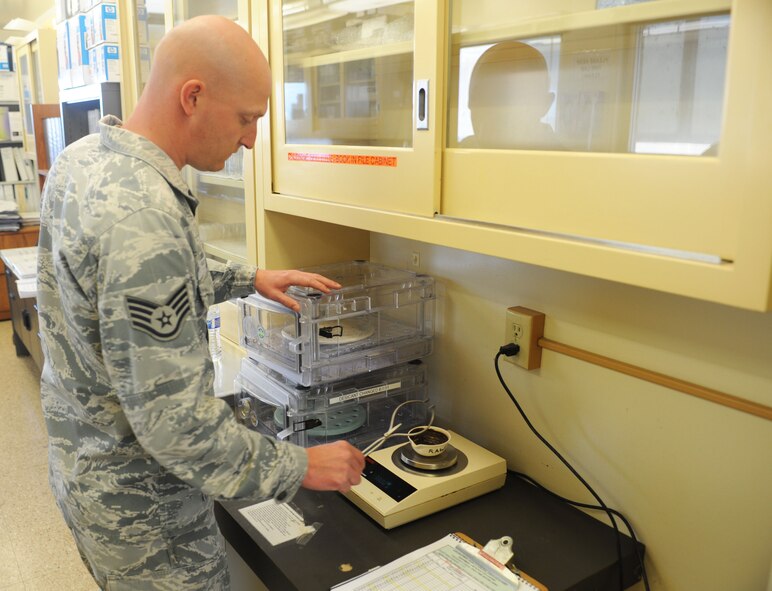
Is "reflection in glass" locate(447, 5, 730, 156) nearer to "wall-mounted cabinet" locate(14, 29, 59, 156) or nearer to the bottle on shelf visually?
the bottle on shelf

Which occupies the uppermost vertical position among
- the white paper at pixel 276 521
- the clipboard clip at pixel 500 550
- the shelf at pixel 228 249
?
the shelf at pixel 228 249

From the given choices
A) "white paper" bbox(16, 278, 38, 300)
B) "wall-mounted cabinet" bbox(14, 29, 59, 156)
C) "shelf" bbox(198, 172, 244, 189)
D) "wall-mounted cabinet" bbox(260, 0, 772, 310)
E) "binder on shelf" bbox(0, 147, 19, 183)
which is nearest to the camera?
"wall-mounted cabinet" bbox(260, 0, 772, 310)

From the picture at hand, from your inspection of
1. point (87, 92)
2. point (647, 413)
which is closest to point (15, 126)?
point (87, 92)

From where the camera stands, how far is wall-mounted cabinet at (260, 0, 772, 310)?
724 millimetres

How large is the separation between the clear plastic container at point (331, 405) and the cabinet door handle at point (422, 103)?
66cm

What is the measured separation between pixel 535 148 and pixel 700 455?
23.2 inches

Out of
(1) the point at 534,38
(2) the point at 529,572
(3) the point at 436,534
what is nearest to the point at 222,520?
(3) the point at 436,534

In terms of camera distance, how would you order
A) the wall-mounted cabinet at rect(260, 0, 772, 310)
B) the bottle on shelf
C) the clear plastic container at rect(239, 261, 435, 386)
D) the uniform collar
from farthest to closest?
the bottle on shelf → the clear plastic container at rect(239, 261, 435, 386) → the uniform collar → the wall-mounted cabinet at rect(260, 0, 772, 310)

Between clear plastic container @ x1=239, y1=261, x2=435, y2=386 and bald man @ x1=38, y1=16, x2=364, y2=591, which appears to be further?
clear plastic container @ x1=239, y1=261, x2=435, y2=386

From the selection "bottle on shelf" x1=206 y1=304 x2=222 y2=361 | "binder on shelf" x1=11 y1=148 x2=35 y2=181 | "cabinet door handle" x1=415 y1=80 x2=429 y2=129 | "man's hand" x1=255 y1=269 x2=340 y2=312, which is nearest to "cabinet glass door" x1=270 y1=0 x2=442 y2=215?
"cabinet door handle" x1=415 y1=80 x2=429 y2=129

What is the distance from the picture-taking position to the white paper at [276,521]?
120 centimetres

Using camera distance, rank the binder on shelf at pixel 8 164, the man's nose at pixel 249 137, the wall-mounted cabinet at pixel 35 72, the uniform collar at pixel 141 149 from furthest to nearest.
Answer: the binder on shelf at pixel 8 164 → the wall-mounted cabinet at pixel 35 72 → the man's nose at pixel 249 137 → the uniform collar at pixel 141 149

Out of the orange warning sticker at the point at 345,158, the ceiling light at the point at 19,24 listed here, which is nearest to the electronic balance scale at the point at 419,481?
the orange warning sticker at the point at 345,158

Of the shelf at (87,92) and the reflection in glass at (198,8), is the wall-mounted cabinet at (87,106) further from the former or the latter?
the reflection in glass at (198,8)
